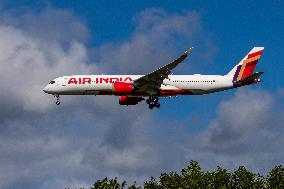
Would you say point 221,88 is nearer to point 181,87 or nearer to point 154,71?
point 181,87

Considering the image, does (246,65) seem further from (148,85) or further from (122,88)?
(122,88)

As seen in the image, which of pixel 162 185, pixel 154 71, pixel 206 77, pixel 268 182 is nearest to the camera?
pixel 154 71

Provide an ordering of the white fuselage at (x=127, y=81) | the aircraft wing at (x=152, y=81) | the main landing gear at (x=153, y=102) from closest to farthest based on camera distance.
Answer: the aircraft wing at (x=152, y=81)
the white fuselage at (x=127, y=81)
the main landing gear at (x=153, y=102)

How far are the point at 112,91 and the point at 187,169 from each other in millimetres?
16133

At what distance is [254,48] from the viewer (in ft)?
347

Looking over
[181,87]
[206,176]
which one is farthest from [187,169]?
[181,87]

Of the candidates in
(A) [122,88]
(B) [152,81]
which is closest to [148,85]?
(B) [152,81]

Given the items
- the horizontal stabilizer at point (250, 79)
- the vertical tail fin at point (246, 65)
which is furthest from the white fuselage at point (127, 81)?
the vertical tail fin at point (246, 65)

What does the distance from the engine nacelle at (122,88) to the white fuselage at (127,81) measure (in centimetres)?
112

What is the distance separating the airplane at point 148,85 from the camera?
3610 inches

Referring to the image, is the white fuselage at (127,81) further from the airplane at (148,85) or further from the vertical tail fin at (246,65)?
the vertical tail fin at (246,65)

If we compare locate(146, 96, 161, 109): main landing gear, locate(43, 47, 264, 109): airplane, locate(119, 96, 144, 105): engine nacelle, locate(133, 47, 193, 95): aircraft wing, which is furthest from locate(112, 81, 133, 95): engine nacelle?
locate(119, 96, 144, 105): engine nacelle

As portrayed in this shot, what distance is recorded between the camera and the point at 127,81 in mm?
94250

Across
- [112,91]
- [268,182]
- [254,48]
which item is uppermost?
[254,48]
